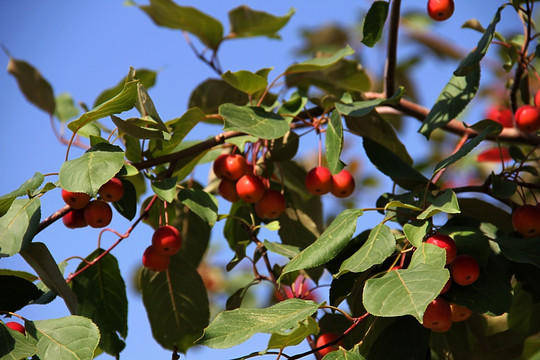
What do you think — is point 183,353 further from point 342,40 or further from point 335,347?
point 342,40

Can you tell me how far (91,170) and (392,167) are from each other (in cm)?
68

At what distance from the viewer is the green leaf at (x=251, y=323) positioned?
1.12m

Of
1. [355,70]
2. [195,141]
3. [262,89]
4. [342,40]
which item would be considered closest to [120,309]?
[195,141]

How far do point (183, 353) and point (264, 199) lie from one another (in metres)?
0.48

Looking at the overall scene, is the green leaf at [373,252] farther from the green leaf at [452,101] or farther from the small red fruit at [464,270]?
the green leaf at [452,101]

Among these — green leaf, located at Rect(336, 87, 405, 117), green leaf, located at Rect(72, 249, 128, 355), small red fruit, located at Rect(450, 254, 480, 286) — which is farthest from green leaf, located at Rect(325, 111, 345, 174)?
green leaf, located at Rect(72, 249, 128, 355)

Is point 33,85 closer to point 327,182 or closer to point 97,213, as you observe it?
point 97,213

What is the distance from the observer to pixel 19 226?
1.28 m

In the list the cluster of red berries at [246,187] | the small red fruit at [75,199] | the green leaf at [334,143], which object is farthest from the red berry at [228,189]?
the small red fruit at [75,199]

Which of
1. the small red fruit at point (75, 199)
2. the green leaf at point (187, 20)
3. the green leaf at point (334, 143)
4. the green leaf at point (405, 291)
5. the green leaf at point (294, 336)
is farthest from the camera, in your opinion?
the green leaf at point (187, 20)

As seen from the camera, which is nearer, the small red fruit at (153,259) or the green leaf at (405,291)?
the green leaf at (405,291)

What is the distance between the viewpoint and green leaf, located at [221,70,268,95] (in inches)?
61.7

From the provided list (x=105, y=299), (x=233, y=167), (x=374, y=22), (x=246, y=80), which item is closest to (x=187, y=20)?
(x=246, y=80)

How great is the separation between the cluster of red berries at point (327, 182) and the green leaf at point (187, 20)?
0.57 m
